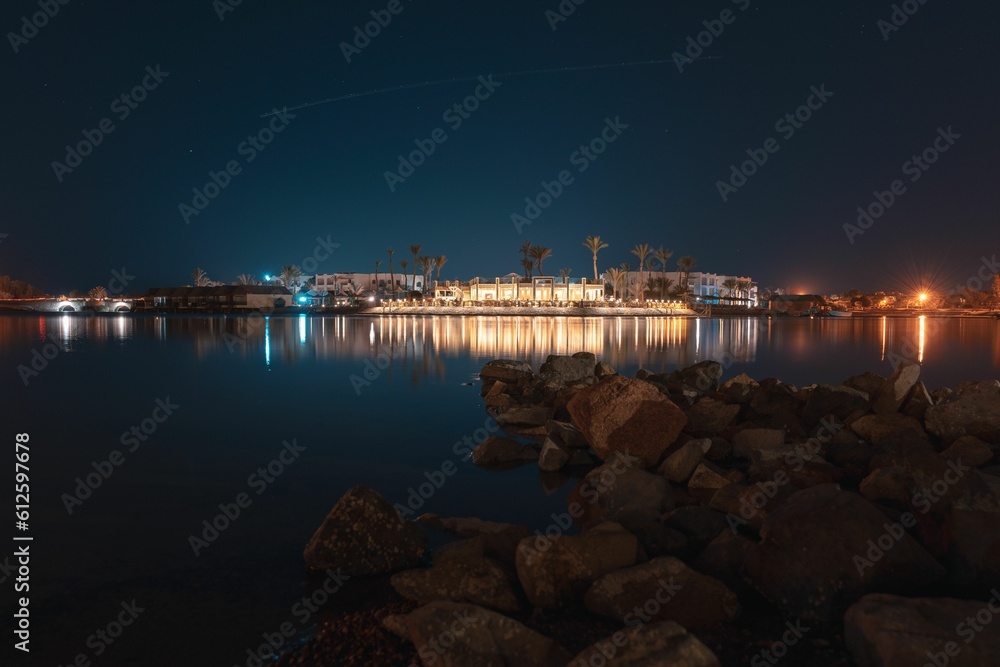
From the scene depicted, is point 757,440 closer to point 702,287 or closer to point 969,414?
point 969,414

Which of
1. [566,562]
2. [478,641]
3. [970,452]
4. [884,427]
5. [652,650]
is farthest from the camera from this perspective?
[884,427]

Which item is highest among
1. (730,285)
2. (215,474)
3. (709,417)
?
(730,285)

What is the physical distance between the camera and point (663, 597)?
531 cm

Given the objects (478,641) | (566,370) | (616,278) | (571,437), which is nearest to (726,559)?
(478,641)

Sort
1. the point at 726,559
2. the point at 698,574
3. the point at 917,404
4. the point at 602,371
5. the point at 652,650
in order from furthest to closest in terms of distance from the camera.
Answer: the point at 602,371, the point at 917,404, the point at 726,559, the point at 698,574, the point at 652,650

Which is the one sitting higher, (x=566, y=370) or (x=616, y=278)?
(x=616, y=278)

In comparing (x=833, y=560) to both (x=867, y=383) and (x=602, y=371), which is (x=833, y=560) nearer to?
(x=867, y=383)

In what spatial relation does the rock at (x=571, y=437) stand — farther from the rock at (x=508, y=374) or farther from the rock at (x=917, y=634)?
the rock at (x=917, y=634)

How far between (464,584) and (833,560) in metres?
3.18

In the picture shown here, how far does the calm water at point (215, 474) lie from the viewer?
5.79 meters

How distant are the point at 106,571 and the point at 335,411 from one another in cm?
993

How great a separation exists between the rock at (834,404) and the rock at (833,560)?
6.88 meters

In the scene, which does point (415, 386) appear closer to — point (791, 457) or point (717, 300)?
point (791, 457)

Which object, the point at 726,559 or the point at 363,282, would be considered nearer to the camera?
the point at 726,559
